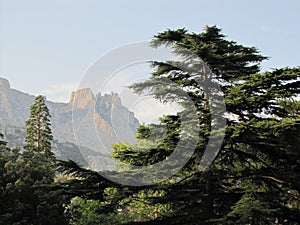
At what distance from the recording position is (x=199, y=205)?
11.8m

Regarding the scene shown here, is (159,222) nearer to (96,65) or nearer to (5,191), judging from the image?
(96,65)

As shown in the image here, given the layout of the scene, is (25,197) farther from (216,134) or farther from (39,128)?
(39,128)

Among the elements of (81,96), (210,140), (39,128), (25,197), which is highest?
(39,128)

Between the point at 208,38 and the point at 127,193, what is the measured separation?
6.01m

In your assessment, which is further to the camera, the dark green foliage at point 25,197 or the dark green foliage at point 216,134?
the dark green foliage at point 25,197

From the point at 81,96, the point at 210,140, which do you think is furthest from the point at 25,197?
the point at 210,140

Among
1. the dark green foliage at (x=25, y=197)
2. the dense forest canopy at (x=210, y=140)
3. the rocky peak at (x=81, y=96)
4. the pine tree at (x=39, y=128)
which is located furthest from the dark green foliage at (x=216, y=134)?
the pine tree at (x=39, y=128)

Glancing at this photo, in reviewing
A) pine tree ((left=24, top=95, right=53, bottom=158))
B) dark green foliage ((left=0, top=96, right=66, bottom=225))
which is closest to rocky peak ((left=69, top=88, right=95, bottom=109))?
dark green foliage ((left=0, top=96, right=66, bottom=225))

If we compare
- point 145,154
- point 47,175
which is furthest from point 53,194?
point 47,175

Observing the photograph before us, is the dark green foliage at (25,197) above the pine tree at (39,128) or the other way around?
the other way around

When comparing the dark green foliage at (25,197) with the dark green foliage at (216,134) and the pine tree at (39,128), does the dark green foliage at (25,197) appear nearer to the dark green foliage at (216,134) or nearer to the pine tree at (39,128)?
the dark green foliage at (216,134)

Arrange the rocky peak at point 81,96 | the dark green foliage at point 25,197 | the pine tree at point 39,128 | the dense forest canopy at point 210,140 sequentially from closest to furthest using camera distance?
the dense forest canopy at point 210,140
the rocky peak at point 81,96
the dark green foliage at point 25,197
the pine tree at point 39,128

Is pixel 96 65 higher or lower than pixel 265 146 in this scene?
higher

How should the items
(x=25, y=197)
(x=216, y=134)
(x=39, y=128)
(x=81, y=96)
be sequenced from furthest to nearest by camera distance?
(x=39, y=128) → (x=25, y=197) → (x=81, y=96) → (x=216, y=134)
